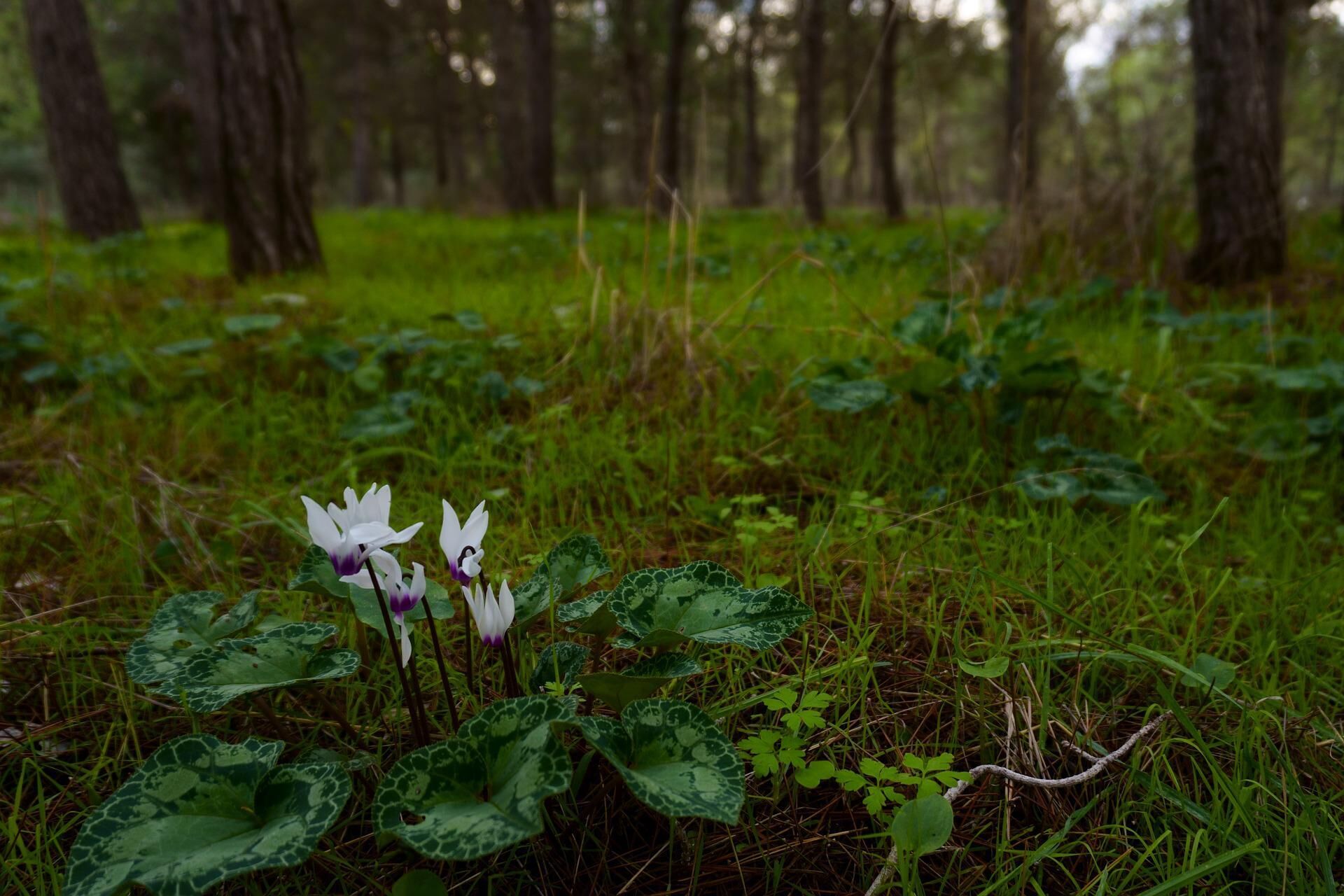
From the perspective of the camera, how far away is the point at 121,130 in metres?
25.6

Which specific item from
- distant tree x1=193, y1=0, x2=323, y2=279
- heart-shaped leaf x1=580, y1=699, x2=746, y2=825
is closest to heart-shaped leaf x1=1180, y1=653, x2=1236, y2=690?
heart-shaped leaf x1=580, y1=699, x2=746, y2=825

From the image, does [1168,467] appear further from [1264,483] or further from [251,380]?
[251,380]

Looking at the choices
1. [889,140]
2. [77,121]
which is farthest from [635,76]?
[77,121]

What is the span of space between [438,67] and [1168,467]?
21.6 m

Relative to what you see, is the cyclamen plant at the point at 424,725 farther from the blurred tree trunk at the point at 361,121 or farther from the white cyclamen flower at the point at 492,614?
the blurred tree trunk at the point at 361,121

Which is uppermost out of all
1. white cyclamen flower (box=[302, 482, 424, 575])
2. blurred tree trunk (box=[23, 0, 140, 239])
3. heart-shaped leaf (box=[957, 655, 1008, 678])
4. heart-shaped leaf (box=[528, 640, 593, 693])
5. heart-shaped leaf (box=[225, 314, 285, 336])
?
blurred tree trunk (box=[23, 0, 140, 239])

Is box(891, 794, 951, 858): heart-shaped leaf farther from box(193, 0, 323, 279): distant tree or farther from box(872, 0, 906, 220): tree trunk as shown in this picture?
box(872, 0, 906, 220): tree trunk

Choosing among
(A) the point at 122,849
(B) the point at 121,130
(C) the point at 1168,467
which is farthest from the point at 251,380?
(B) the point at 121,130

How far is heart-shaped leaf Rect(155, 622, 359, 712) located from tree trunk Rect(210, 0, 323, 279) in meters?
4.68

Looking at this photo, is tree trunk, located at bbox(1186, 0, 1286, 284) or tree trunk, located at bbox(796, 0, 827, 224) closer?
tree trunk, located at bbox(1186, 0, 1286, 284)

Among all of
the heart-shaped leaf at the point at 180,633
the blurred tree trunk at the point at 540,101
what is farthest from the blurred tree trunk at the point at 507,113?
the heart-shaped leaf at the point at 180,633

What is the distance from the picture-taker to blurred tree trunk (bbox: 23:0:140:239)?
8.00m

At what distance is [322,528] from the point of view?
1030mm

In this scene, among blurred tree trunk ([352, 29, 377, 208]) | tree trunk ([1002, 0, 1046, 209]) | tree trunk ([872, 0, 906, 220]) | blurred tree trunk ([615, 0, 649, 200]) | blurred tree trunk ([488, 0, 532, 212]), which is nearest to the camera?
tree trunk ([1002, 0, 1046, 209])
